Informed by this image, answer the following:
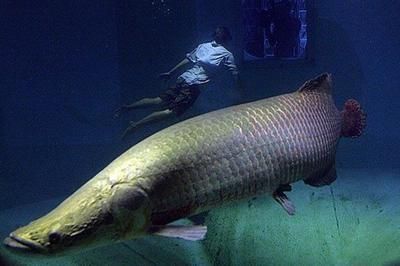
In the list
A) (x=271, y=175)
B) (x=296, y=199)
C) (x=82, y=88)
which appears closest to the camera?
(x=271, y=175)

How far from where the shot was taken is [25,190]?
838 cm

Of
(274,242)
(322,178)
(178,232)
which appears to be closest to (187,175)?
(178,232)

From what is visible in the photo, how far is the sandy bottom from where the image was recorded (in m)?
3.72

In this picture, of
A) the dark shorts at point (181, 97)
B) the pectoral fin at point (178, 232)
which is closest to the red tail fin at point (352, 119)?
the pectoral fin at point (178, 232)

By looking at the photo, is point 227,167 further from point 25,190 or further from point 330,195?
point 25,190

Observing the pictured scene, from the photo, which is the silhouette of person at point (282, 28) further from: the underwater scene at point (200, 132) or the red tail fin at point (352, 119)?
the red tail fin at point (352, 119)

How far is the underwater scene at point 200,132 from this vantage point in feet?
7.33

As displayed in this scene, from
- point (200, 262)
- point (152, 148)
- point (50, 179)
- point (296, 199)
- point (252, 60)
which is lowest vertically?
point (50, 179)

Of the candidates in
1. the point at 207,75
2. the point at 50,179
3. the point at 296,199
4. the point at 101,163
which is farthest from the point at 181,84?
the point at 50,179

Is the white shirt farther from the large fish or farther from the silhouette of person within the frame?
the large fish

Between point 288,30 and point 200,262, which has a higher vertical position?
point 288,30

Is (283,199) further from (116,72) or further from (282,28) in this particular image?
(116,72)

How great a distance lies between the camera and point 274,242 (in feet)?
13.4

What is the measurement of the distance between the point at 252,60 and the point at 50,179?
13.9ft
